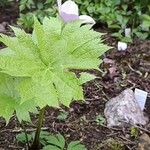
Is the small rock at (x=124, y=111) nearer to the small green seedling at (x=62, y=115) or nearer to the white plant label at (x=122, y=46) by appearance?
the small green seedling at (x=62, y=115)

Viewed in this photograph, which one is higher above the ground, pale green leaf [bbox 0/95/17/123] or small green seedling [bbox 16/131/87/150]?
pale green leaf [bbox 0/95/17/123]

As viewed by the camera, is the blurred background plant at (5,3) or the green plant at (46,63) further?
the blurred background plant at (5,3)

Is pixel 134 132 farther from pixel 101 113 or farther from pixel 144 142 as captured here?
pixel 101 113

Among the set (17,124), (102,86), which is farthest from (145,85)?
(17,124)

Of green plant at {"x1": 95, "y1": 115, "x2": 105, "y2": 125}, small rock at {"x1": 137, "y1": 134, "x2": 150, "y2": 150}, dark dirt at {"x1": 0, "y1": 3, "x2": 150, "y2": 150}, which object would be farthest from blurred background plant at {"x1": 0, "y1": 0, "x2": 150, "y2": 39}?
small rock at {"x1": 137, "y1": 134, "x2": 150, "y2": 150}

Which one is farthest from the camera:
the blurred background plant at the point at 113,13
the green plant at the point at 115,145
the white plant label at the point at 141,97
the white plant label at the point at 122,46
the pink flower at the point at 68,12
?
the blurred background plant at the point at 113,13

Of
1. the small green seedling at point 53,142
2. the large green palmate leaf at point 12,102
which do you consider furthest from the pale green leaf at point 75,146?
the large green palmate leaf at point 12,102

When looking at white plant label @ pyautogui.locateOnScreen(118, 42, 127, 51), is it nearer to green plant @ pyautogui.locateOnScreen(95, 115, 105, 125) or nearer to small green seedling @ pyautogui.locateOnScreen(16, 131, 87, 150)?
green plant @ pyautogui.locateOnScreen(95, 115, 105, 125)
